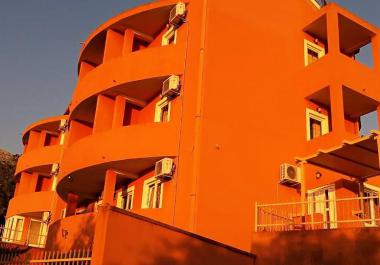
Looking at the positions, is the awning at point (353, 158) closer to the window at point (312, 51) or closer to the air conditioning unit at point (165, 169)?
the air conditioning unit at point (165, 169)

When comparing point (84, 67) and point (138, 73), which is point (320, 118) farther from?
point (84, 67)

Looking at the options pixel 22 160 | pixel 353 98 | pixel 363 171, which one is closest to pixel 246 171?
pixel 363 171

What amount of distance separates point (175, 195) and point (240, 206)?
207 cm

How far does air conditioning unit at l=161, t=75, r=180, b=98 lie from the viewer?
16688 mm

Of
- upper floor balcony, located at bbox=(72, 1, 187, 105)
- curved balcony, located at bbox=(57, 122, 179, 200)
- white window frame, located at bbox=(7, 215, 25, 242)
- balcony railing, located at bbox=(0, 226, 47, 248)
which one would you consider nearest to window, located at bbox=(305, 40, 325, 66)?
upper floor balcony, located at bbox=(72, 1, 187, 105)

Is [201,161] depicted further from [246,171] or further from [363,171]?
[363,171]

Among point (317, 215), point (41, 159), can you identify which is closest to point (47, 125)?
point (41, 159)

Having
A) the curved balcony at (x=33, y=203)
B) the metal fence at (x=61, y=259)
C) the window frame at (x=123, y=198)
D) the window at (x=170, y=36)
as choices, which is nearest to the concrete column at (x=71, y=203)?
the window frame at (x=123, y=198)

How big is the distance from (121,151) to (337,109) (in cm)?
764

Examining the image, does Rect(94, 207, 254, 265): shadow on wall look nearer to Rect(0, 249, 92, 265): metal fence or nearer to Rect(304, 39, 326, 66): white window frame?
Rect(0, 249, 92, 265): metal fence

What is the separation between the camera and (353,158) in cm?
1438

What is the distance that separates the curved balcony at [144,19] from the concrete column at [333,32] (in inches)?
234

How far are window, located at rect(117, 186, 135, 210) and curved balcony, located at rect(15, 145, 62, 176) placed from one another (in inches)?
462

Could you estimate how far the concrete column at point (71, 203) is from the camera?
20.3m
